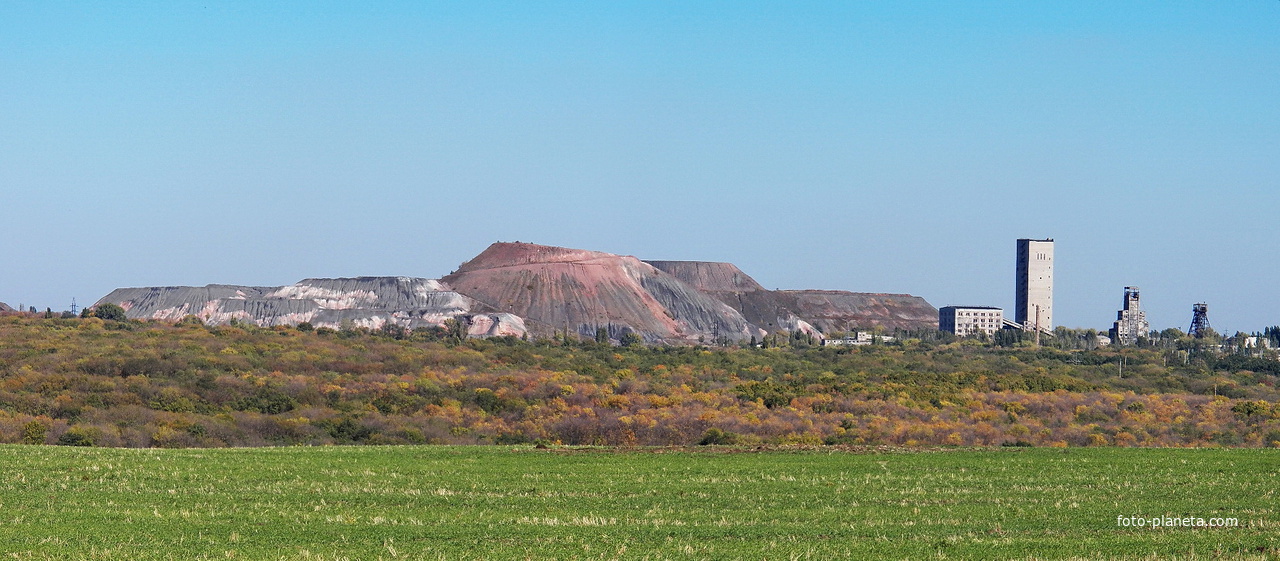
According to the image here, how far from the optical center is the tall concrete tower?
169 metres

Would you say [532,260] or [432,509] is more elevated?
[532,260]

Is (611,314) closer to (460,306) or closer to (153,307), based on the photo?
(460,306)

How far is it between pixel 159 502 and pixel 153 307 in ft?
418

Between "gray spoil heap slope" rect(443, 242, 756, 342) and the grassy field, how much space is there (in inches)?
4183

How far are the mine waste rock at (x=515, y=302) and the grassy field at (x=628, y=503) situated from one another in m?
96.9

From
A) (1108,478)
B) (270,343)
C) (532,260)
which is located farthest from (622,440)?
(532,260)

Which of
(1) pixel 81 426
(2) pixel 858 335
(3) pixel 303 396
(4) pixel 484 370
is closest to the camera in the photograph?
(1) pixel 81 426

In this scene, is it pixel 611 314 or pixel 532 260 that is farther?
pixel 532 260

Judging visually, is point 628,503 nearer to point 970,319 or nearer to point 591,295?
point 591,295

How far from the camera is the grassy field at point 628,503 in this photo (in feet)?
43.1

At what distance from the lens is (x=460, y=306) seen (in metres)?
136

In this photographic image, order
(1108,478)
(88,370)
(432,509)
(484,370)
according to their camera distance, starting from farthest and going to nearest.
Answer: (484,370), (88,370), (1108,478), (432,509)

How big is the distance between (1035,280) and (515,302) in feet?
222

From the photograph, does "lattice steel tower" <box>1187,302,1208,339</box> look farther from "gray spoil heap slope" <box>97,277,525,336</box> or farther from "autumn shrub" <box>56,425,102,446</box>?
"autumn shrub" <box>56,425,102,446</box>
